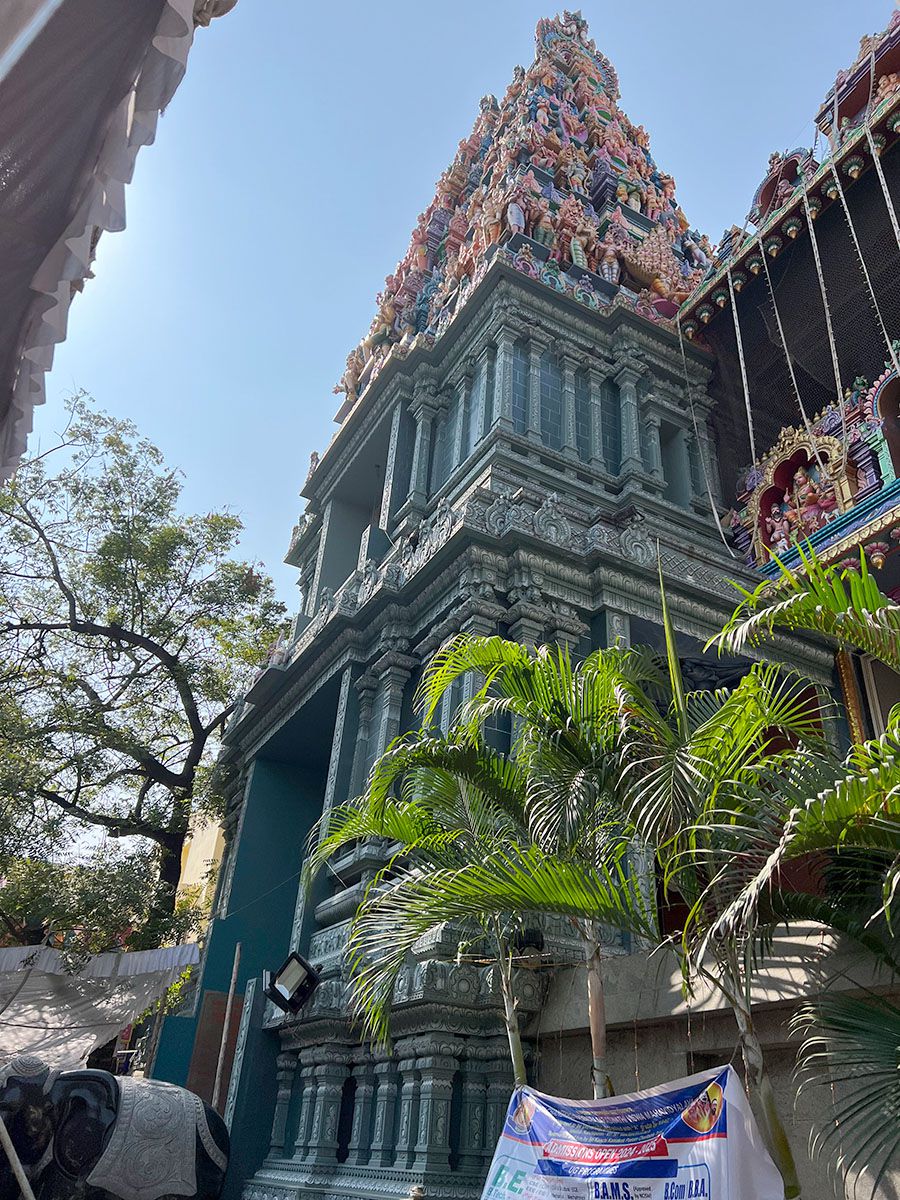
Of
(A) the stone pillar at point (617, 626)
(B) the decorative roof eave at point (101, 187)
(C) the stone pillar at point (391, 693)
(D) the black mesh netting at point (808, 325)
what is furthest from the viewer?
(D) the black mesh netting at point (808, 325)

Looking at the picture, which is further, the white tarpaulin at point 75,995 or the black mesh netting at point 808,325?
the black mesh netting at point 808,325

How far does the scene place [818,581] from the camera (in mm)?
4438

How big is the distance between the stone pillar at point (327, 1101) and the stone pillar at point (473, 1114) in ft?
5.77

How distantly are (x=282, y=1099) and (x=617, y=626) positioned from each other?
5.97 meters

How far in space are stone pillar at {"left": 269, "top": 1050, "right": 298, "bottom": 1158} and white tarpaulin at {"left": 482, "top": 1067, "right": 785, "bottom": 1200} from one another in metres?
4.91

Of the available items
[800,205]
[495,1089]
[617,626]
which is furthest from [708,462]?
[495,1089]

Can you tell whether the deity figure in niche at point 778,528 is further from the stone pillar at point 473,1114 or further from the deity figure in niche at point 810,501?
the stone pillar at point 473,1114

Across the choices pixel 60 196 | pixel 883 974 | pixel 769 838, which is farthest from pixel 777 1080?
pixel 60 196

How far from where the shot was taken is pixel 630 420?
13820mm

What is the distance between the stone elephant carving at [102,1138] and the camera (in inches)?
→ 281

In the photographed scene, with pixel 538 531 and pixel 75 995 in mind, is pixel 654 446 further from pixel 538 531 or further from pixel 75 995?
pixel 75 995

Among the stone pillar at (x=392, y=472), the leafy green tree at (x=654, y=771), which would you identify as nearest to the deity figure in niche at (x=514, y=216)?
the stone pillar at (x=392, y=472)

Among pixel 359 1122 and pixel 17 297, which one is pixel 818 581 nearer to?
pixel 17 297

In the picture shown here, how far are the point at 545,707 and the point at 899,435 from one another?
877 centimetres
